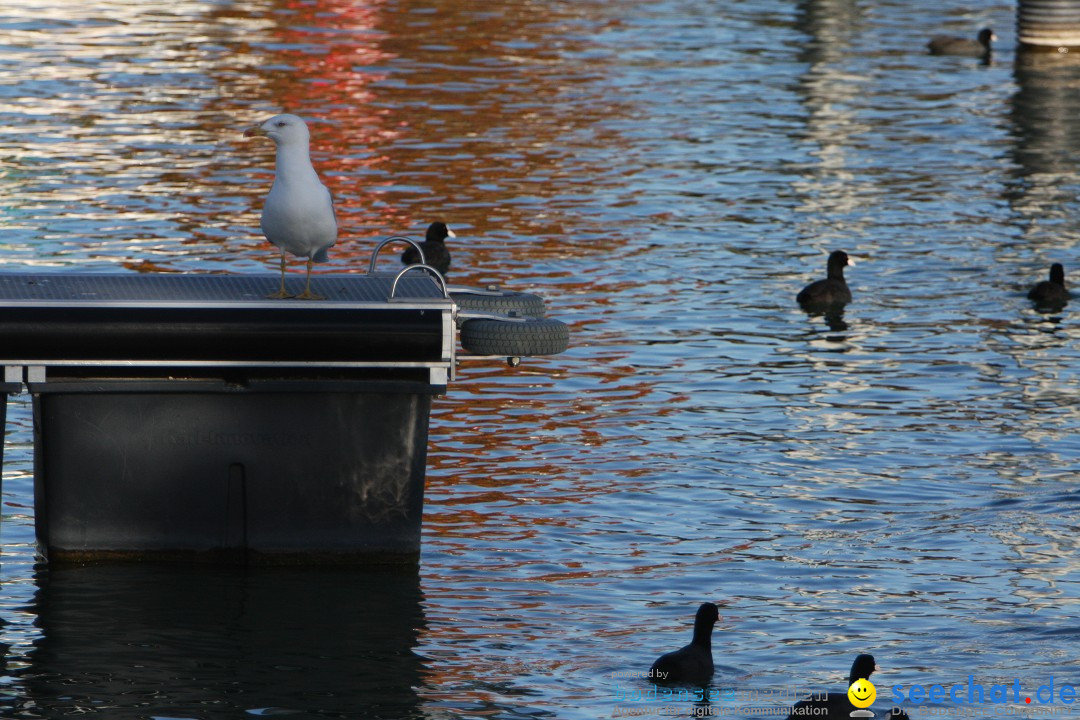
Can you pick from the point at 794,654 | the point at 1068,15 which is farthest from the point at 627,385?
the point at 1068,15

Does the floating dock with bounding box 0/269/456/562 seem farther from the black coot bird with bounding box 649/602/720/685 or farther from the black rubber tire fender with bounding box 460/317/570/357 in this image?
the black coot bird with bounding box 649/602/720/685

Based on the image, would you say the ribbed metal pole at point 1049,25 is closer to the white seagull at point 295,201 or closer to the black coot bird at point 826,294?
the black coot bird at point 826,294

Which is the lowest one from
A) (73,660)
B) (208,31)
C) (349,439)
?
(73,660)

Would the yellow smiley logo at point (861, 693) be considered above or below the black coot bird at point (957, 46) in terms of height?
below

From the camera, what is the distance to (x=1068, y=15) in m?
41.9

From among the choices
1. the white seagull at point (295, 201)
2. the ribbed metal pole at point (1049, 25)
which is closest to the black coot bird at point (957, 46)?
the ribbed metal pole at point (1049, 25)

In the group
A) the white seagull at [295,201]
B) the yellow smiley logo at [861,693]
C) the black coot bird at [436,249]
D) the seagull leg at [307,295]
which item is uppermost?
the white seagull at [295,201]

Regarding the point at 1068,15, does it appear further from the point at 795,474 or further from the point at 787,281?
the point at 795,474

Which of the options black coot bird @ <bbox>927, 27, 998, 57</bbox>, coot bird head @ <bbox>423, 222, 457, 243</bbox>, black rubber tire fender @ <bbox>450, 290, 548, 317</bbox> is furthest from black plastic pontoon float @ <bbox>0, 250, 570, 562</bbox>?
black coot bird @ <bbox>927, 27, 998, 57</bbox>

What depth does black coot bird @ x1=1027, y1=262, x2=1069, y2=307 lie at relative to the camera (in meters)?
20.5

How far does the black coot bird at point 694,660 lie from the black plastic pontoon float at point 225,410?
6.74 feet

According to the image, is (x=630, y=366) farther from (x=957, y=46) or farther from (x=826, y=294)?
(x=957, y=46)

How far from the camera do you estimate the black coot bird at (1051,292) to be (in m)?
20.5

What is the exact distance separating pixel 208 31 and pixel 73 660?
3459cm
